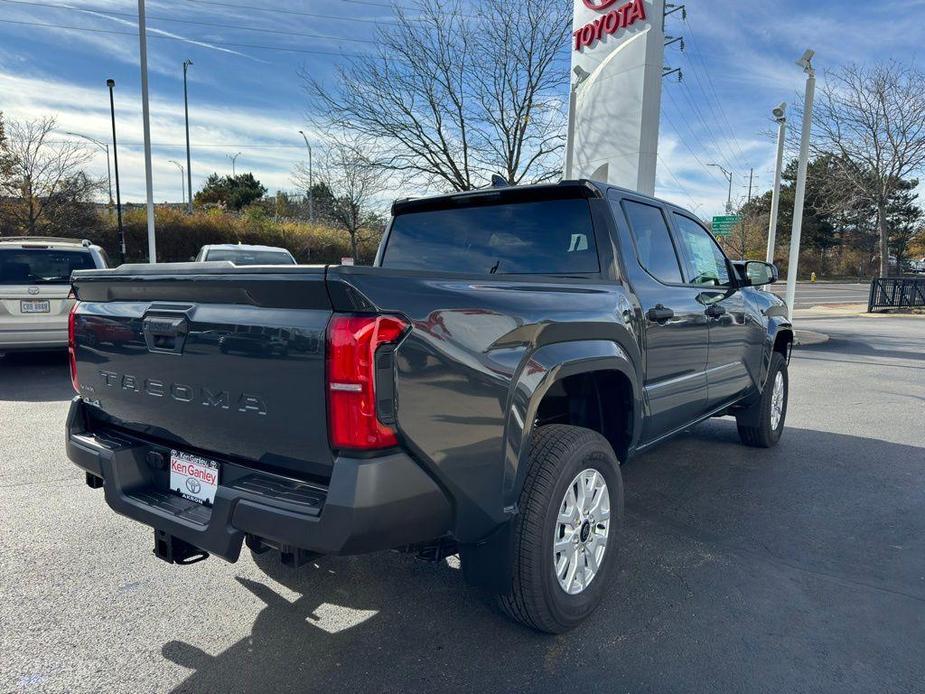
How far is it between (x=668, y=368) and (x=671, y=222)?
1.04 m

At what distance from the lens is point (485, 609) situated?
113 inches

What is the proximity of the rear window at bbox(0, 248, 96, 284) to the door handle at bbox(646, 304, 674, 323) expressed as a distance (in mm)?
6993

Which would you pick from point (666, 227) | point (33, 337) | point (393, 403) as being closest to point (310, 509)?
point (393, 403)

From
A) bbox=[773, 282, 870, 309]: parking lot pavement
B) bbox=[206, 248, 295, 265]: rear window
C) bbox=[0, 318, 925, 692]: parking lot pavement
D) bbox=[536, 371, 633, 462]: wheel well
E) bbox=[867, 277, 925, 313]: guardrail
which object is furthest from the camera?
bbox=[773, 282, 870, 309]: parking lot pavement

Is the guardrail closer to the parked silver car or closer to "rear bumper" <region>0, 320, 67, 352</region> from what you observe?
the parked silver car

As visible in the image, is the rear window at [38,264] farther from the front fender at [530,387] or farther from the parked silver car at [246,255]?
the front fender at [530,387]

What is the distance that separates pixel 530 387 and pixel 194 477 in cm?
131

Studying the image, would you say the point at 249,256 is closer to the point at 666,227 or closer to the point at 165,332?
the point at 666,227

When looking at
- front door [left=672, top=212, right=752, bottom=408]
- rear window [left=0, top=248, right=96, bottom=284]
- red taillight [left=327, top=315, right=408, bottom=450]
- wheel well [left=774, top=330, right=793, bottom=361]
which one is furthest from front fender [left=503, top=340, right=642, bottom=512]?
rear window [left=0, top=248, right=96, bottom=284]

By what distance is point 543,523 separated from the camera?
245 cm

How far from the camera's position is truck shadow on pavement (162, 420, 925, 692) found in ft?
7.93

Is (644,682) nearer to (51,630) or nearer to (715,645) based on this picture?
(715,645)

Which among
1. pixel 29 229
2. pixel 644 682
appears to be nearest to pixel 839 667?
pixel 644 682

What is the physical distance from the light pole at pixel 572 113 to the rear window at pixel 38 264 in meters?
9.61
